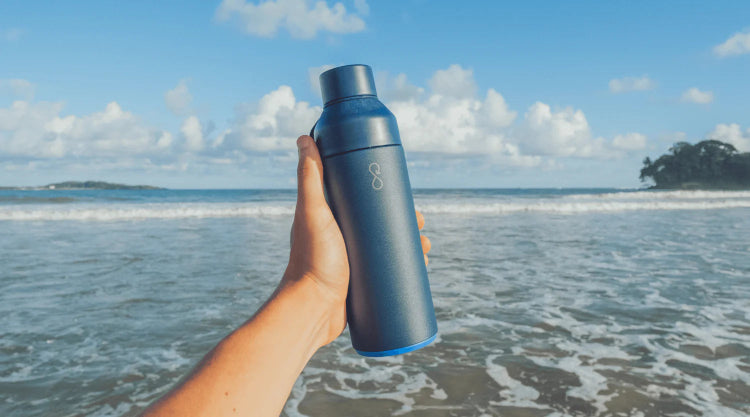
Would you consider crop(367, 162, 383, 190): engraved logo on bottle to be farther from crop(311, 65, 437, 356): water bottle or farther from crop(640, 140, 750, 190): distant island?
crop(640, 140, 750, 190): distant island

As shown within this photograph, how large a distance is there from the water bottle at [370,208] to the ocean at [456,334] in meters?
1.71

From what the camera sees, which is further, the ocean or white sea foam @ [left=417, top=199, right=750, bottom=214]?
white sea foam @ [left=417, top=199, right=750, bottom=214]

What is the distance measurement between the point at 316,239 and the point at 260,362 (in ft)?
1.20

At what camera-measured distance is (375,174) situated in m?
1.33

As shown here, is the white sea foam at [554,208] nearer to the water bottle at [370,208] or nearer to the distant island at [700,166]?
the water bottle at [370,208]

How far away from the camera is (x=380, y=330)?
136 cm

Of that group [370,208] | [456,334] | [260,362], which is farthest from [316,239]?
[456,334]

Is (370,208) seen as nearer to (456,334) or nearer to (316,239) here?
(316,239)

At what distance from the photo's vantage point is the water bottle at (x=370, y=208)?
4.33 feet

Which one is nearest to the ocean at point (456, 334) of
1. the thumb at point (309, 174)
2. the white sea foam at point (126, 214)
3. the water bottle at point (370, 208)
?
the water bottle at point (370, 208)

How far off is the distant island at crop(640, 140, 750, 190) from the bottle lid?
83576mm

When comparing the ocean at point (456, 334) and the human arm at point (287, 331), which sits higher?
the human arm at point (287, 331)

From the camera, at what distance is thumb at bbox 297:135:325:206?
133cm

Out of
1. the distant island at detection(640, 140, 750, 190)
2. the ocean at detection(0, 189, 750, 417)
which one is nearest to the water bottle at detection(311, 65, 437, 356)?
the ocean at detection(0, 189, 750, 417)
